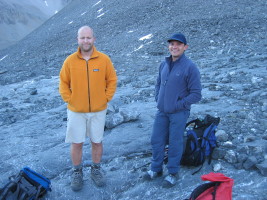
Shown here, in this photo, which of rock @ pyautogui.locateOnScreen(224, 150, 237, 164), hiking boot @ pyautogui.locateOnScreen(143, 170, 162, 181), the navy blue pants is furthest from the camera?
rock @ pyautogui.locateOnScreen(224, 150, 237, 164)

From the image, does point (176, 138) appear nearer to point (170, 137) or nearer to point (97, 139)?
point (170, 137)

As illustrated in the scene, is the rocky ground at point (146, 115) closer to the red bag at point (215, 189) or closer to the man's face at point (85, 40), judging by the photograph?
the red bag at point (215, 189)

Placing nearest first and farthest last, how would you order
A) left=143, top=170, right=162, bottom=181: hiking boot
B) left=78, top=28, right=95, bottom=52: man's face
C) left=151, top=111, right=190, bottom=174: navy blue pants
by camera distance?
left=78, top=28, right=95, bottom=52: man's face → left=151, top=111, right=190, bottom=174: navy blue pants → left=143, top=170, right=162, bottom=181: hiking boot

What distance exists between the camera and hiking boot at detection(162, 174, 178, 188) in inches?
153

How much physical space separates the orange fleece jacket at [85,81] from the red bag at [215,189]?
162 centimetres

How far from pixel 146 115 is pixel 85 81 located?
3028mm

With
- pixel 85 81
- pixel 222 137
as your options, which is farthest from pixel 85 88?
pixel 222 137

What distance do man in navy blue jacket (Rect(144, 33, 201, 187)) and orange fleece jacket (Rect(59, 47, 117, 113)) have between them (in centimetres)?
77

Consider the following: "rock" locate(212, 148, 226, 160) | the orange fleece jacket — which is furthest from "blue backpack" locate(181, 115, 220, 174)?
the orange fleece jacket

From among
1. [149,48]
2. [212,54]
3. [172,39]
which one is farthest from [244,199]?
[149,48]

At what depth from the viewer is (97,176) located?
416 cm

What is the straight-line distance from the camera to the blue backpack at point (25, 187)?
3.46m

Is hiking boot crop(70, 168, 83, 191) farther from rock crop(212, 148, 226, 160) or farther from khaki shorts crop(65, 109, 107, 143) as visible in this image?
rock crop(212, 148, 226, 160)

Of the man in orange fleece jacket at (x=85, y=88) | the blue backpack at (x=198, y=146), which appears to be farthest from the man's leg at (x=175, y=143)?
the man in orange fleece jacket at (x=85, y=88)
